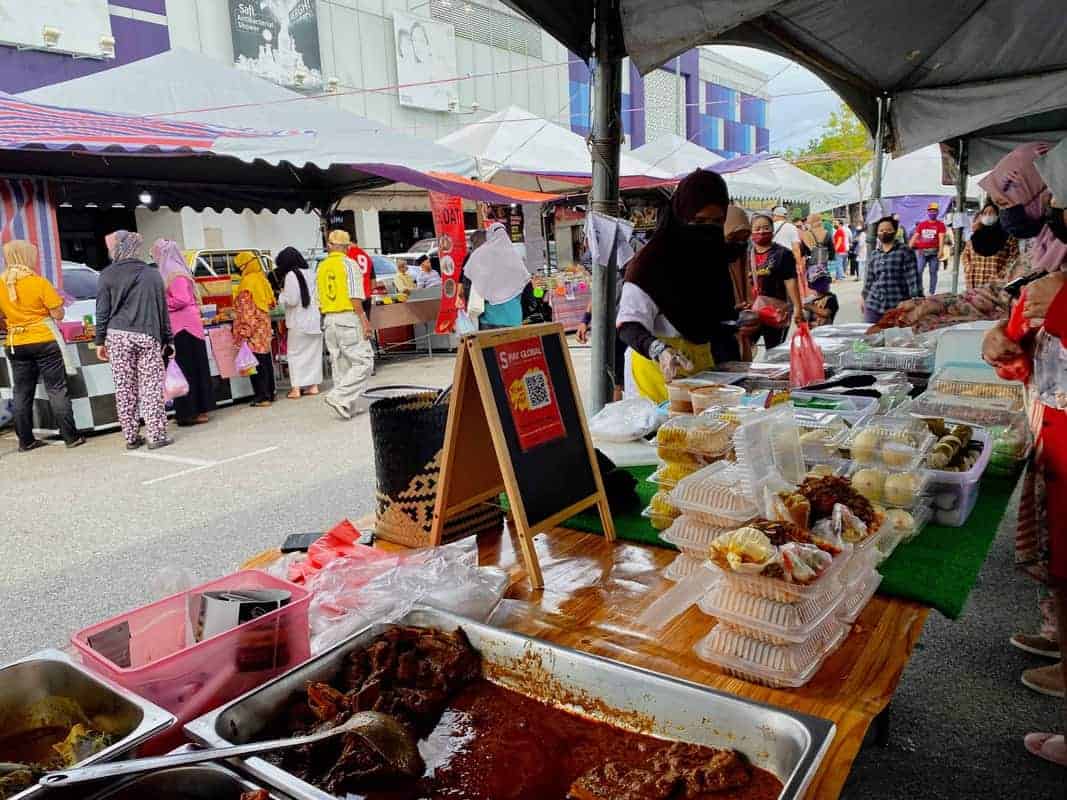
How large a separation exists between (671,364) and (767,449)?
156cm

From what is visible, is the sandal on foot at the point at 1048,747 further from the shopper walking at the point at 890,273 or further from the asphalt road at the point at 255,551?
the shopper walking at the point at 890,273

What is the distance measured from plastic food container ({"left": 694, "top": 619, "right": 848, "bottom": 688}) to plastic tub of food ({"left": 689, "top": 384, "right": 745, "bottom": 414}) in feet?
3.93

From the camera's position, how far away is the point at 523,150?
44.6 feet

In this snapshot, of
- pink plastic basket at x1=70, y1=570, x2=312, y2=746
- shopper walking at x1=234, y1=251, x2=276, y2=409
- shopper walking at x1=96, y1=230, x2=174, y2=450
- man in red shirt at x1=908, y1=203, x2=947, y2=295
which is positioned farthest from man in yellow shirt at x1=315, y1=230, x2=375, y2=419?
man in red shirt at x1=908, y1=203, x2=947, y2=295

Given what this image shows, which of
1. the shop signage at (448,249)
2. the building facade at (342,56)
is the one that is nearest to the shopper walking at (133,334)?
the building facade at (342,56)

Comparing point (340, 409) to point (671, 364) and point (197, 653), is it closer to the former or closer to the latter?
point (671, 364)

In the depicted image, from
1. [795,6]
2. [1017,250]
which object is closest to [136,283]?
[795,6]

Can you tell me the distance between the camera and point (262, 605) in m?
1.48

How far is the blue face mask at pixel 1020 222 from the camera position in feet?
11.3

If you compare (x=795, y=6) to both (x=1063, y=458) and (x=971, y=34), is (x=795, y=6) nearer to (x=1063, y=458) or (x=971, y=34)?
(x=971, y=34)

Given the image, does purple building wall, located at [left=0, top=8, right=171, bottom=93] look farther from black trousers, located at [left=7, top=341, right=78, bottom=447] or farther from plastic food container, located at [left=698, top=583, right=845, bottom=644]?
plastic food container, located at [left=698, top=583, right=845, bottom=644]

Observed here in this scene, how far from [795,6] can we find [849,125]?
37167 millimetres

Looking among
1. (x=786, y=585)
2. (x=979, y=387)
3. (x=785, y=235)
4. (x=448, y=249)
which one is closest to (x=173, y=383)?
(x=448, y=249)

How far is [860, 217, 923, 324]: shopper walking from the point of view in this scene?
7.96 m
